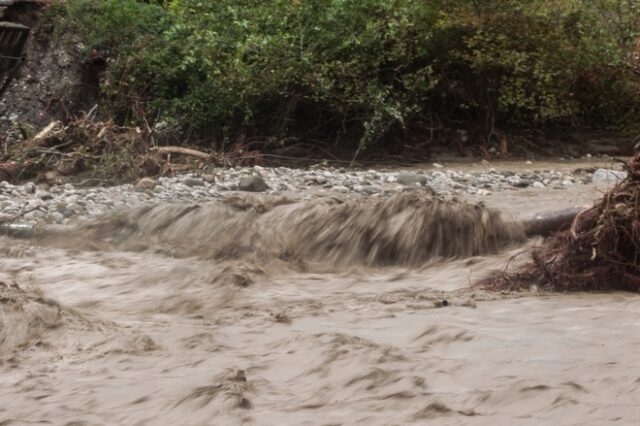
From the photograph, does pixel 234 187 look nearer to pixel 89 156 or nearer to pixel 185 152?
pixel 89 156

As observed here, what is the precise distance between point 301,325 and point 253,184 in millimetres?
5564

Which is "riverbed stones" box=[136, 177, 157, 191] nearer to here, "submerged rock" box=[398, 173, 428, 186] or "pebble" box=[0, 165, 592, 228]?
"pebble" box=[0, 165, 592, 228]

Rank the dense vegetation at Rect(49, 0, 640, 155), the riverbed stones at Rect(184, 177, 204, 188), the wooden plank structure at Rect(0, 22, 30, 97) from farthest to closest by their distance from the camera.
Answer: the wooden plank structure at Rect(0, 22, 30, 97)
the dense vegetation at Rect(49, 0, 640, 155)
the riverbed stones at Rect(184, 177, 204, 188)

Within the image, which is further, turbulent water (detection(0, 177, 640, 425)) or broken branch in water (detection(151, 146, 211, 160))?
broken branch in water (detection(151, 146, 211, 160))

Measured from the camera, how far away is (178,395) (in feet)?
14.9

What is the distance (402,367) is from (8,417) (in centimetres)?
159

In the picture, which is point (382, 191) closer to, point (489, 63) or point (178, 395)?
point (489, 63)

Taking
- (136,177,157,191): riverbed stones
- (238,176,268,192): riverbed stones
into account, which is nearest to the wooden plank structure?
(136,177,157,191): riverbed stones

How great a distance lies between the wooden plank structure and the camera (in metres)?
16.9

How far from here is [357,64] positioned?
15.9 m

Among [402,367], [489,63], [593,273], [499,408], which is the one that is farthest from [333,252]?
[489,63]

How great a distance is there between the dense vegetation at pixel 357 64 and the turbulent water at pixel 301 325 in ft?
22.4

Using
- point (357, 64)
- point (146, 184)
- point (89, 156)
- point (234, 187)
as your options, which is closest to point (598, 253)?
point (234, 187)

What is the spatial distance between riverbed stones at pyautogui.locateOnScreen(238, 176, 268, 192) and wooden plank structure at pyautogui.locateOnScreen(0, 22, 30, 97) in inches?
268
